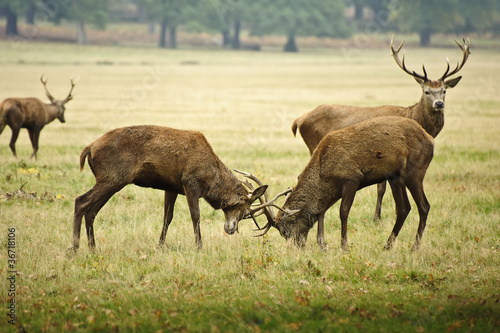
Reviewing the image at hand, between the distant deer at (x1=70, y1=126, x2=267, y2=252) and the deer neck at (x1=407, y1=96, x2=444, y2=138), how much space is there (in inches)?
156

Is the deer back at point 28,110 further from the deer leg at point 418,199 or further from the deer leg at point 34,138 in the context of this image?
the deer leg at point 418,199

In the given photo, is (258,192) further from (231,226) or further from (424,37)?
(424,37)

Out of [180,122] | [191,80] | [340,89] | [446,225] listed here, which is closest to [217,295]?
[446,225]

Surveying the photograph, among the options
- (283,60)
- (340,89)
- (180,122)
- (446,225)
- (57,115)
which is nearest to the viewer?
(446,225)

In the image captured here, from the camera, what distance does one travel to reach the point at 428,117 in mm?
11367

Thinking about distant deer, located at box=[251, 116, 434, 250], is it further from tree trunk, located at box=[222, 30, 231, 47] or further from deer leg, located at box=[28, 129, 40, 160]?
tree trunk, located at box=[222, 30, 231, 47]

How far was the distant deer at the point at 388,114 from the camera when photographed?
1116 centimetres

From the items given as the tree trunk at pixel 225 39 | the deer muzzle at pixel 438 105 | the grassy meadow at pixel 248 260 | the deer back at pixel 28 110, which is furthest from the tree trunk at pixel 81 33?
the deer muzzle at pixel 438 105

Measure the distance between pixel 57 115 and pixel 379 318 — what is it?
14.9 metres

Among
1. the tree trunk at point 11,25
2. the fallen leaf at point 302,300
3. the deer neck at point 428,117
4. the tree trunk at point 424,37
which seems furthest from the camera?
the tree trunk at point 424,37

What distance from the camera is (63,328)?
607cm

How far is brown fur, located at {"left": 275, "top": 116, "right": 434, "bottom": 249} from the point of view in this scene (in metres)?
8.76

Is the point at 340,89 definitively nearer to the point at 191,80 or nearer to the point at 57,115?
the point at 191,80

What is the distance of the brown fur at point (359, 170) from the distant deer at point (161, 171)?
694 millimetres
